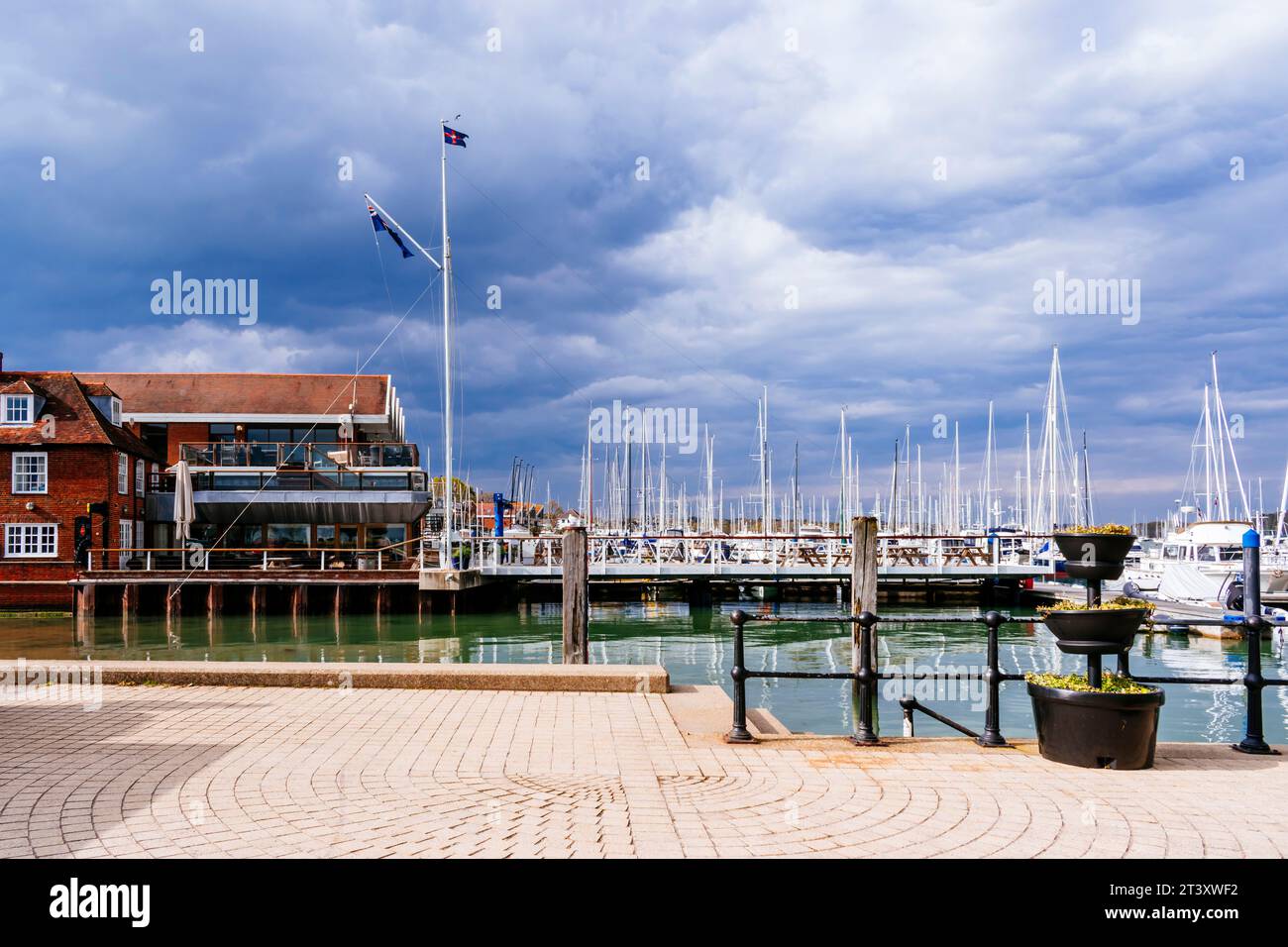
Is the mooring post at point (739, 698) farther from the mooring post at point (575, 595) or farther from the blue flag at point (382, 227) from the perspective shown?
the blue flag at point (382, 227)

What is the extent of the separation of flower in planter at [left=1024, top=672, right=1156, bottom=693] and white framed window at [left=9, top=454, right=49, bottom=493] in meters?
40.2

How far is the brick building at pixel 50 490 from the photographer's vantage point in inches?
1419

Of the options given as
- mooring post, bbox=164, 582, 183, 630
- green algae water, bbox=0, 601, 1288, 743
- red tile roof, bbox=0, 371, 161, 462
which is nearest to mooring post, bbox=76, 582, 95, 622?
green algae water, bbox=0, 601, 1288, 743

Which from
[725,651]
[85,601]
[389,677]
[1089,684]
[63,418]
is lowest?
[725,651]

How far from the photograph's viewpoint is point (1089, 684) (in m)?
6.83

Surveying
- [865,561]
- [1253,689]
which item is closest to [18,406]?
[865,561]

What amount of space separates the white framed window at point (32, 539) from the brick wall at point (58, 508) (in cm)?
18

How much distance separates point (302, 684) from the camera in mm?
10242

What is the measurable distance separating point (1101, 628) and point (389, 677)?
285 inches

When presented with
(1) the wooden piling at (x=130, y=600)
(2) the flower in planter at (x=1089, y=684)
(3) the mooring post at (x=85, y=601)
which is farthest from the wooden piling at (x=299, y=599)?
(2) the flower in planter at (x=1089, y=684)

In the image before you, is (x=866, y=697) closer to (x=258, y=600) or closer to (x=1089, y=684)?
(x=1089, y=684)

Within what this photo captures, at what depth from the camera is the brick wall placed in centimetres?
3591

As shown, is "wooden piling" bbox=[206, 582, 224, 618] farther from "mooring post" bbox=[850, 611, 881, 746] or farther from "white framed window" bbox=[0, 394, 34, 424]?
"mooring post" bbox=[850, 611, 881, 746]
